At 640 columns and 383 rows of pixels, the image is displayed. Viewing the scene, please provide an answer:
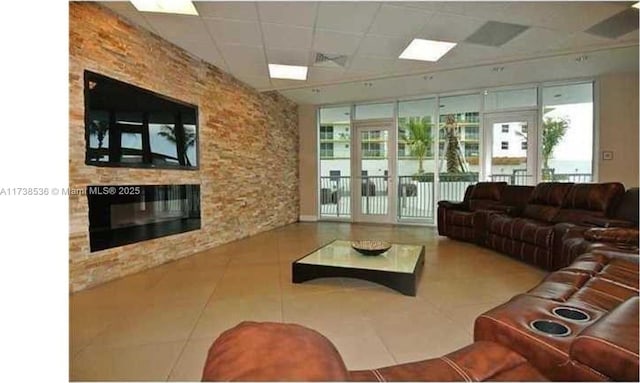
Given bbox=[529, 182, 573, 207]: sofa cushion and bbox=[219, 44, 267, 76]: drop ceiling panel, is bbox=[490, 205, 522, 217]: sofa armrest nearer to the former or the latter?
bbox=[529, 182, 573, 207]: sofa cushion

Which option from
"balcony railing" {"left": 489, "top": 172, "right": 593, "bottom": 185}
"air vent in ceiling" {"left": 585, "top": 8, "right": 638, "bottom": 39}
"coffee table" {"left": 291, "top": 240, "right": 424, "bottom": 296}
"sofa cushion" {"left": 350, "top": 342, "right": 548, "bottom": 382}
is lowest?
"coffee table" {"left": 291, "top": 240, "right": 424, "bottom": 296}

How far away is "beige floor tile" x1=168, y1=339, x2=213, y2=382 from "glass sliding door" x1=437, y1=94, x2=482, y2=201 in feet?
19.7

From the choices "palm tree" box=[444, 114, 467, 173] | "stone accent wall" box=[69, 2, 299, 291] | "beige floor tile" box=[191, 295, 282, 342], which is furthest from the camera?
"palm tree" box=[444, 114, 467, 173]

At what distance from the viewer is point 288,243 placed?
207 inches

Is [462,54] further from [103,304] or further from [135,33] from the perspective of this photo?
[103,304]

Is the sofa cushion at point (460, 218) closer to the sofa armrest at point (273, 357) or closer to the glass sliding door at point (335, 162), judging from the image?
the glass sliding door at point (335, 162)

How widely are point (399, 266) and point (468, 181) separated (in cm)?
453

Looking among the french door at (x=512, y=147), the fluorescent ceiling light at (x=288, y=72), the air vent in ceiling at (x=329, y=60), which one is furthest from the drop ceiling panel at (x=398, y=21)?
the french door at (x=512, y=147)

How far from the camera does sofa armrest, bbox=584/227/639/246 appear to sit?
2.71m

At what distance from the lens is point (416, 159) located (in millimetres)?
7316

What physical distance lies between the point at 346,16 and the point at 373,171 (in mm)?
4542

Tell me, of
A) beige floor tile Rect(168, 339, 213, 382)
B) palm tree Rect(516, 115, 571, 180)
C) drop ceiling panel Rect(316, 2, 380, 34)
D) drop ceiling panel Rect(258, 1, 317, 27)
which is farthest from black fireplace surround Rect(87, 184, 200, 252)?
palm tree Rect(516, 115, 571, 180)

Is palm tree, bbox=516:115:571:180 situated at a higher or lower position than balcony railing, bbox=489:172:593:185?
higher

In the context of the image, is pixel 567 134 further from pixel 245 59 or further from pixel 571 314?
pixel 571 314
